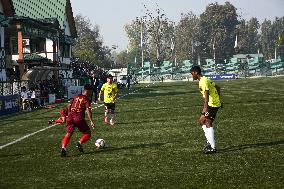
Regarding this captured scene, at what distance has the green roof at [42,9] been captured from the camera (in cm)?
4982

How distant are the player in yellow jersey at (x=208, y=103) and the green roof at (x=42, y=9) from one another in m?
41.1

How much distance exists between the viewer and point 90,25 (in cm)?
13900

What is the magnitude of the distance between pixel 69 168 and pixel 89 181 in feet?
4.52

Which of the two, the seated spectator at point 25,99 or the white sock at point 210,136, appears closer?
the white sock at point 210,136

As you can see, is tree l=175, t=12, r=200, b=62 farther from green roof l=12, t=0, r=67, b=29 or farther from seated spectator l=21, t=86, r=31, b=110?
seated spectator l=21, t=86, r=31, b=110

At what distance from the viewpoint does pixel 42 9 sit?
5397 centimetres

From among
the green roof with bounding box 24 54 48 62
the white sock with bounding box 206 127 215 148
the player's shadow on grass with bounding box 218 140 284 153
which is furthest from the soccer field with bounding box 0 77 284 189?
the green roof with bounding box 24 54 48 62

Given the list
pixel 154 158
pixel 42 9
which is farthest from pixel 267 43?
pixel 154 158

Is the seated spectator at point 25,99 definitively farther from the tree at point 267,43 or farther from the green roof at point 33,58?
the tree at point 267,43

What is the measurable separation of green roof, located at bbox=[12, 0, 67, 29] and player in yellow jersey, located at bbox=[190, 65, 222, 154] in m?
41.1

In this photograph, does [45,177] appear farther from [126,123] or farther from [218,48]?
[218,48]

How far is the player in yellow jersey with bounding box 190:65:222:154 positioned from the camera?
10711 millimetres

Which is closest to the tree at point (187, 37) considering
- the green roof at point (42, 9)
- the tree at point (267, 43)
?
the tree at point (267, 43)

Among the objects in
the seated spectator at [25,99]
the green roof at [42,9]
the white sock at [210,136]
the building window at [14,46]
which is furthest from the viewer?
the green roof at [42,9]
